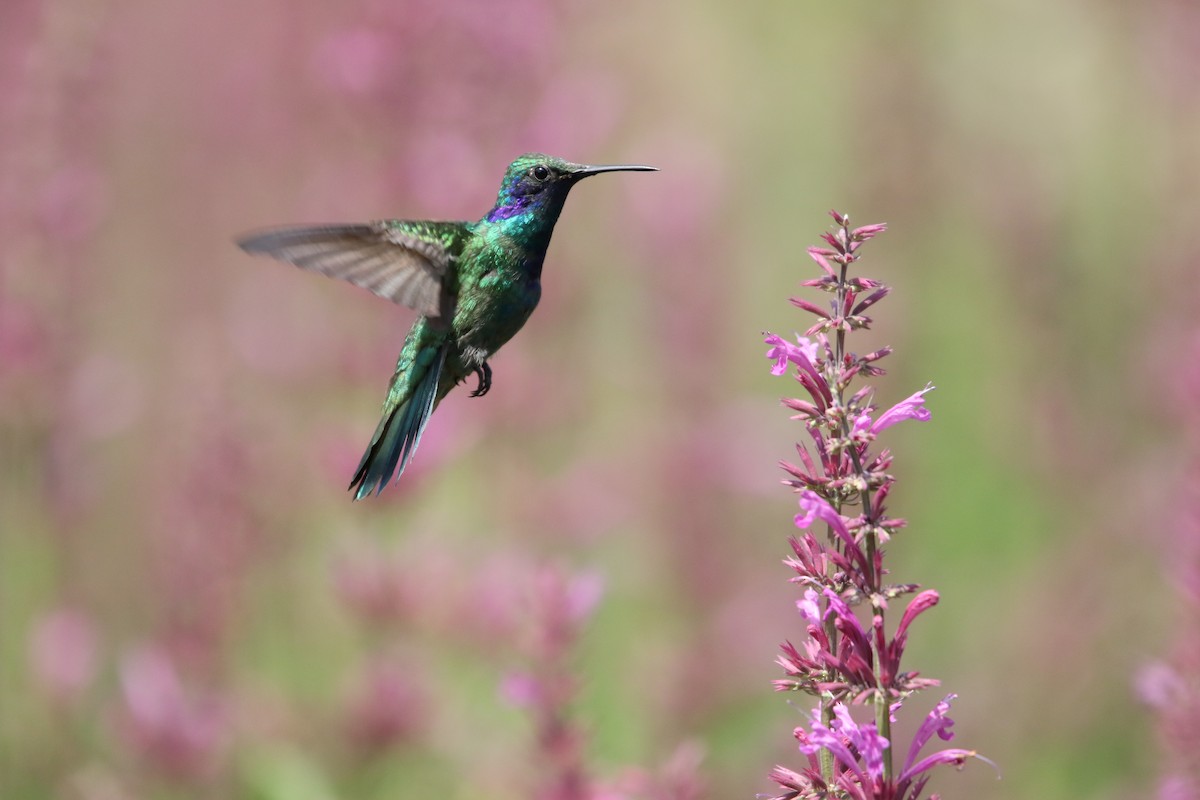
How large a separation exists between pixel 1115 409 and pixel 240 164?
4.87 meters

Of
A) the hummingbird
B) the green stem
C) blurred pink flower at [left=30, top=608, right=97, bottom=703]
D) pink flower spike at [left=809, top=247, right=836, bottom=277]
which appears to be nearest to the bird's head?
the hummingbird

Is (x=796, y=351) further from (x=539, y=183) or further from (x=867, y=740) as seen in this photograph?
(x=539, y=183)

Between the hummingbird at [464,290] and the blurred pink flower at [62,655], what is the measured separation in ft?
5.66

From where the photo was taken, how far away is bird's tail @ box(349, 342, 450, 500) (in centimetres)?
322

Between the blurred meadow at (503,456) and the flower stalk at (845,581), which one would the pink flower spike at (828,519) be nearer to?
the flower stalk at (845,581)

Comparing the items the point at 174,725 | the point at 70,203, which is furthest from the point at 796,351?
the point at 70,203

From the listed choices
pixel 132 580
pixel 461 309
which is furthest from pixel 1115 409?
pixel 132 580

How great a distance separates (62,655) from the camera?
463 cm

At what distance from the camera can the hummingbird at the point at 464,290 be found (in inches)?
128

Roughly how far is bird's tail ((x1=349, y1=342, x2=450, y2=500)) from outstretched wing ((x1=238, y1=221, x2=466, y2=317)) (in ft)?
0.62

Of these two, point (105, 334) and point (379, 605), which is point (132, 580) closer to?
point (379, 605)

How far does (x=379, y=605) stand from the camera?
4.81 metres

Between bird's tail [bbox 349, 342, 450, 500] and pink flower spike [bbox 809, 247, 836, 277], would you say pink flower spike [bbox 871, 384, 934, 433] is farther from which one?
bird's tail [bbox 349, 342, 450, 500]

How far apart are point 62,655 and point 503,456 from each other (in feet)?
6.29
